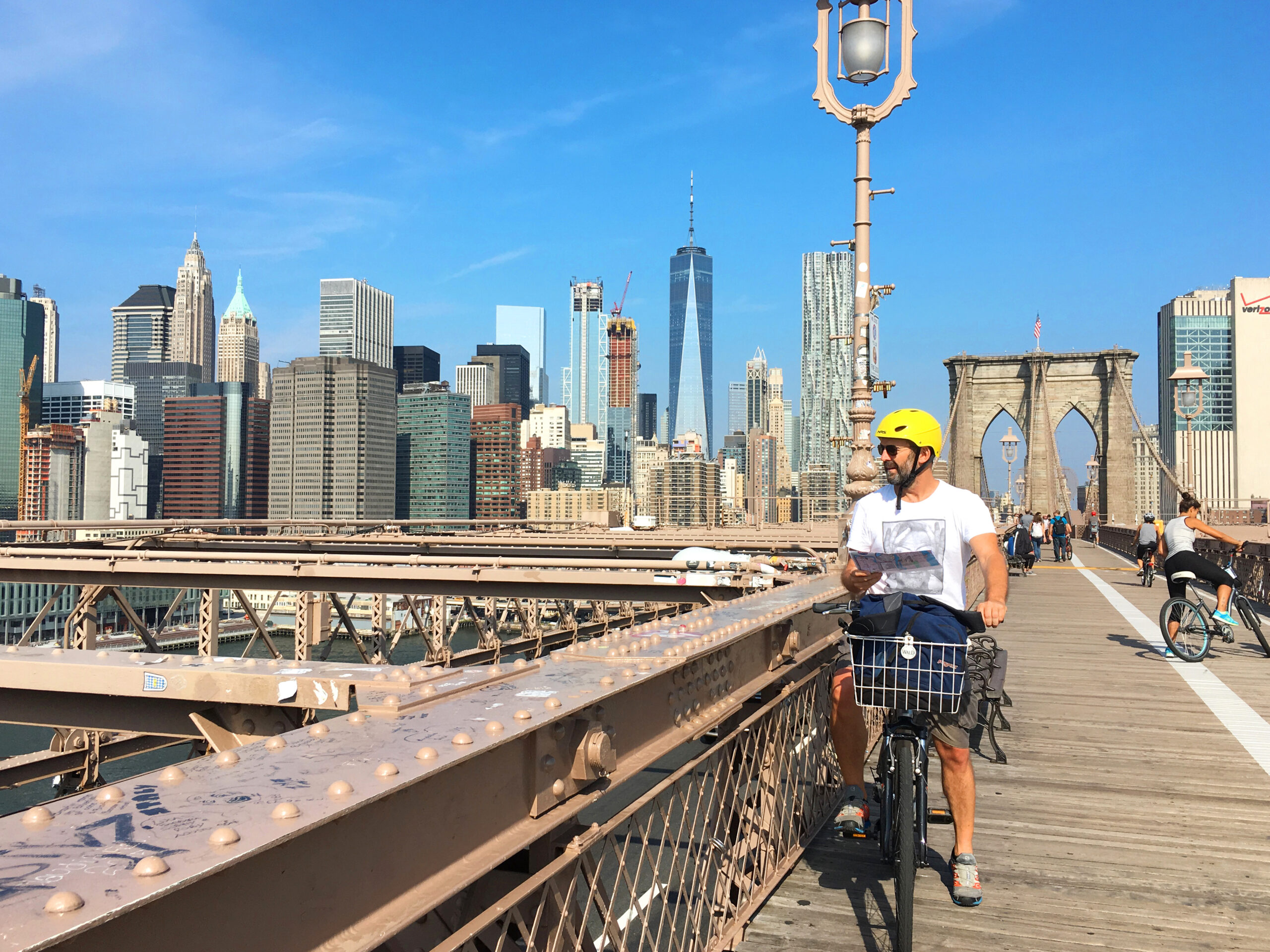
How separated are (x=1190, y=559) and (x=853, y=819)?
860 cm

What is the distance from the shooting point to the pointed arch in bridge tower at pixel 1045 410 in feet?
206

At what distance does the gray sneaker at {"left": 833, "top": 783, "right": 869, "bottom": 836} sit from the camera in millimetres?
4492

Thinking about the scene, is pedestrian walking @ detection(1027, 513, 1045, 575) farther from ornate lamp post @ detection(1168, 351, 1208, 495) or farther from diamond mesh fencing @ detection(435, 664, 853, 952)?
diamond mesh fencing @ detection(435, 664, 853, 952)

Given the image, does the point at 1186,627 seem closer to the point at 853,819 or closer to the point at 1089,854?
the point at 1089,854

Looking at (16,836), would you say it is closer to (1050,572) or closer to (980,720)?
(980,720)

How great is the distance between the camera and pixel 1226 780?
19.6 ft

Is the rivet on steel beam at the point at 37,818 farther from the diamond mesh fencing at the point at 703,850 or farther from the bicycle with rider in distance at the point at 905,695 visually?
the bicycle with rider in distance at the point at 905,695

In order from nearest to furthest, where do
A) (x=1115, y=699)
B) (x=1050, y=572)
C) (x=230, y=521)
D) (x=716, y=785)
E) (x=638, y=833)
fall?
(x=638, y=833) < (x=716, y=785) < (x=1115, y=699) < (x=230, y=521) < (x=1050, y=572)

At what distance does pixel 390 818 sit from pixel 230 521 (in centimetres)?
2126

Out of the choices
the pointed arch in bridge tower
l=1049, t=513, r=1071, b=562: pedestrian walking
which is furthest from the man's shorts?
the pointed arch in bridge tower

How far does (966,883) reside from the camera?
411 cm

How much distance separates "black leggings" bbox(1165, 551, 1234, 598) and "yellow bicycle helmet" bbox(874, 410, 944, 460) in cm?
828

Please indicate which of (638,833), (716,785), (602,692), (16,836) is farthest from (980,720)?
(16,836)

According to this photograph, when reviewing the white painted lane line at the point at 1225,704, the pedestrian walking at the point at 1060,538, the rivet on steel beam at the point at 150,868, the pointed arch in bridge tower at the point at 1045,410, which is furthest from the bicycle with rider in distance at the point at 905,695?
the pointed arch in bridge tower at the point at 1045,410
